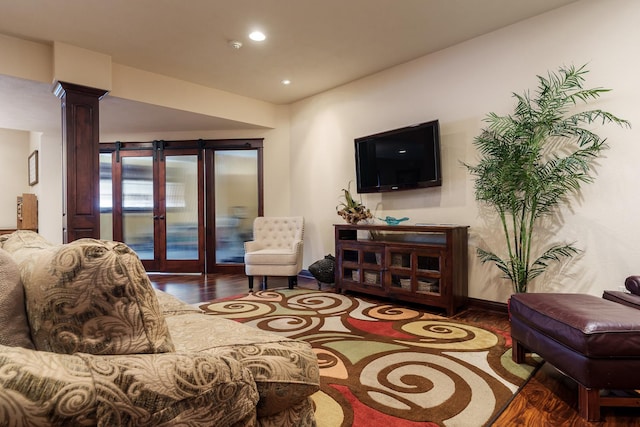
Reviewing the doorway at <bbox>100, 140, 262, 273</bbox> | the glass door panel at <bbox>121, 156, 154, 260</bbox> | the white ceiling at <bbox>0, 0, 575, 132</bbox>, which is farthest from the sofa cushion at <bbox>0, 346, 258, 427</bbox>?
the glass door panel at <bbox>121, 156, 154, 260</bbox>

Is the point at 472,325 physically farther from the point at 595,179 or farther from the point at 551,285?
the point at 595,179

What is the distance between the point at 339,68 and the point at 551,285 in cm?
312

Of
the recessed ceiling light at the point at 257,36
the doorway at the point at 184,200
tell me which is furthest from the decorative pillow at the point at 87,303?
the doorway at the point at 184,200

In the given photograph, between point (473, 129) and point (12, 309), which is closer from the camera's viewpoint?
point (12, 309)

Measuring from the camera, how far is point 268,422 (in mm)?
924

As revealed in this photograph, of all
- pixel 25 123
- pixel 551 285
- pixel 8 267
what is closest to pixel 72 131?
pixel 25 123

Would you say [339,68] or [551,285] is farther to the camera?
[339,68]

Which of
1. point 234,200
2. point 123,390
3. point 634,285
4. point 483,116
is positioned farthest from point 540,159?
point 234,200

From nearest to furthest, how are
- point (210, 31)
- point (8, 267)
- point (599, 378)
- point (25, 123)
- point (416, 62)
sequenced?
point (8, 267)
point (599, 378)
point (210, 31)
point (416, 62)
point (25, 123)

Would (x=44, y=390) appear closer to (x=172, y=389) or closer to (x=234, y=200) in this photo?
(x=172, y=389)

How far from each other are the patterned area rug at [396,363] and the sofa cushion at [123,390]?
87 centimetres

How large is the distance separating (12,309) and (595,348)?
203 centimetres

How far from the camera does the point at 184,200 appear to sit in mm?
5676

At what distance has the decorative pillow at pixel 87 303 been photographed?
0.70m
